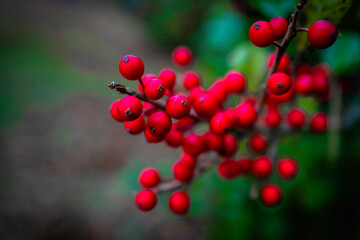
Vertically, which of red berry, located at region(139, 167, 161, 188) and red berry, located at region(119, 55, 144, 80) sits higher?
red berry, located at region(119, 55, 144, 80)

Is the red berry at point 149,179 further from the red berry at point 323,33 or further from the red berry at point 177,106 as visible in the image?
the red berry at point 323,33

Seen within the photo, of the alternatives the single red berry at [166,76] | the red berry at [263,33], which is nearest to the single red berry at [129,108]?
the single red berry at [166,76]

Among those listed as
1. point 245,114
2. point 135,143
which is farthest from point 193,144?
point 135,143

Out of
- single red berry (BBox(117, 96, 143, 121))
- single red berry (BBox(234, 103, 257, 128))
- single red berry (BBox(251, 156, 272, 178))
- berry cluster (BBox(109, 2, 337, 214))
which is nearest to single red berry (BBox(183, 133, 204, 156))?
berry cluster (BBox(109, 2, 337, 214))

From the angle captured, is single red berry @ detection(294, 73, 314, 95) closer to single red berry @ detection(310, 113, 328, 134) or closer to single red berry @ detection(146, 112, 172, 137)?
single red berry @ detection(310, 113, 328, 134)

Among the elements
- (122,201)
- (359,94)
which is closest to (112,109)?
(359,94)

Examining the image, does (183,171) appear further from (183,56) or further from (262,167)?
(183,56)

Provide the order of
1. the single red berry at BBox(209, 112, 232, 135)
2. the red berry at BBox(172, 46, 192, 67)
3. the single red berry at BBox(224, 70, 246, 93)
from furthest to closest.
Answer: the red berry at BBox(172, 46, 192, 67), the single red berry at BBox(224, 70, 246, 93), the single red berry at BBox(209, 112, 232, 135)

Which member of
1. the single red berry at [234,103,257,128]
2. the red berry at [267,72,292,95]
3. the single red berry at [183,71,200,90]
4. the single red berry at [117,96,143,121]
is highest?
the single red berry at [183,71,200,90]

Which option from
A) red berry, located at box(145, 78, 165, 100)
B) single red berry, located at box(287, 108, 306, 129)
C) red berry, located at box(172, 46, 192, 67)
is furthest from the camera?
red berry, located at box(172, 46, 192, 67)

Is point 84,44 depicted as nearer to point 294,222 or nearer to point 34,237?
point 34,237
